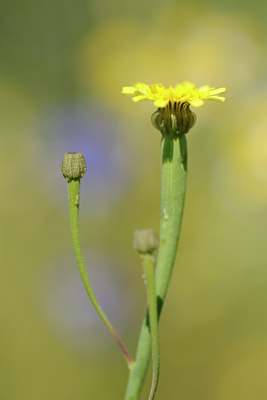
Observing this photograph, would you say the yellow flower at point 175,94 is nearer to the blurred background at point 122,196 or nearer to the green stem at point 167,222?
the green stem at point 167,222

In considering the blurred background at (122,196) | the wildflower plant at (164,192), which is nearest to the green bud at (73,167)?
the wildflower plant at (164,192)

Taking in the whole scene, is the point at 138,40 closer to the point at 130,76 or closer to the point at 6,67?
the point at 130,76

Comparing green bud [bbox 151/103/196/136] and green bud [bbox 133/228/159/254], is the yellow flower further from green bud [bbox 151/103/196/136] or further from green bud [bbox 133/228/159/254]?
green bud [bbox 133/228/159/254]

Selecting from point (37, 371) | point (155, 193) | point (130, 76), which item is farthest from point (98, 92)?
point (37, 371)

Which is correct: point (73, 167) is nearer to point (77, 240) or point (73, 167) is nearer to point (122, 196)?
point (77, 240)

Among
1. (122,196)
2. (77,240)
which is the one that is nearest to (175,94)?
(77,240)

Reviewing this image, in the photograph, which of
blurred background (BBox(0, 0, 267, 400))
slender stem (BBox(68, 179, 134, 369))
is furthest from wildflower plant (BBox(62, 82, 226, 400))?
blurred background (BBox(0, 0, 267, 400))
